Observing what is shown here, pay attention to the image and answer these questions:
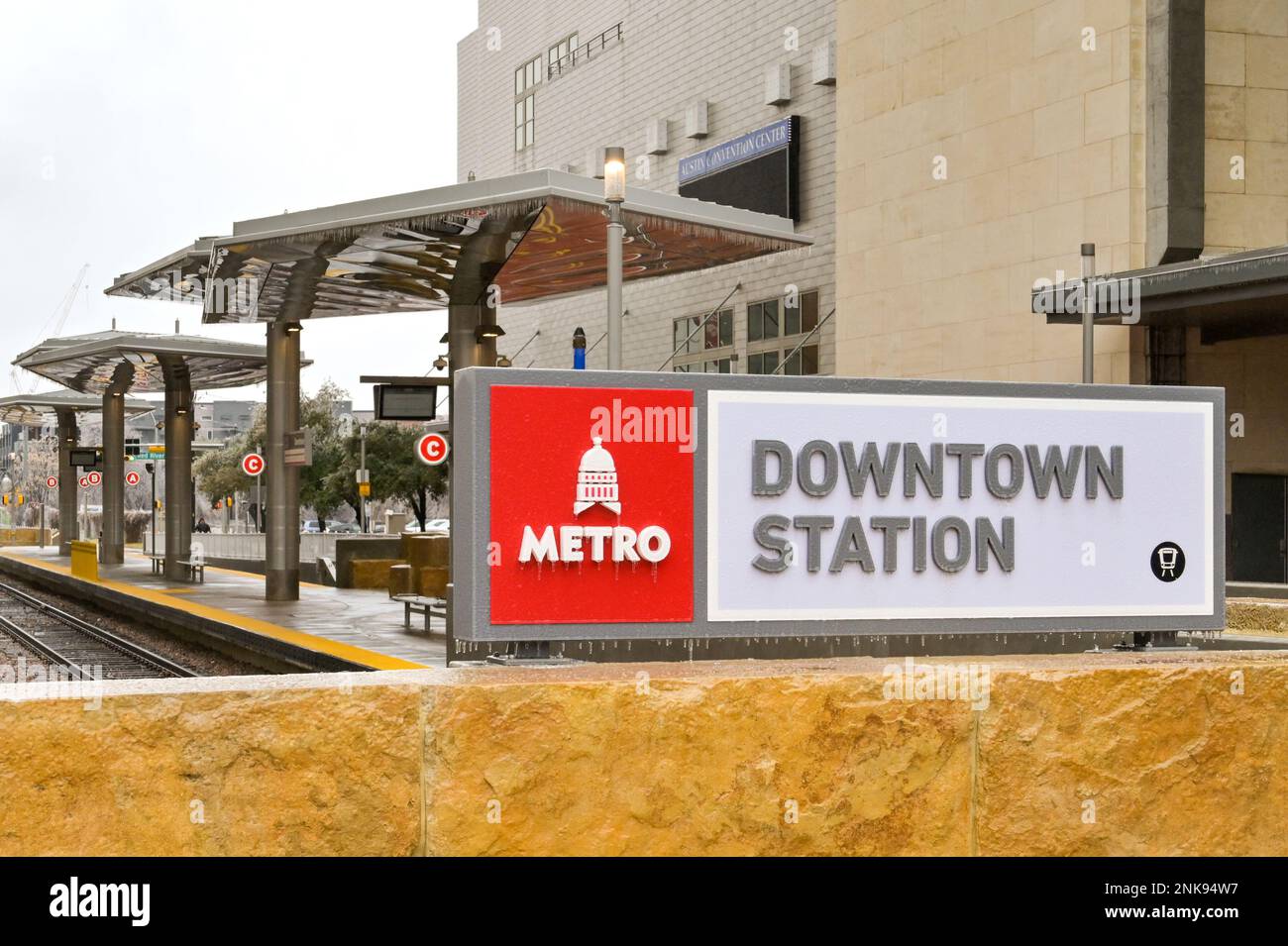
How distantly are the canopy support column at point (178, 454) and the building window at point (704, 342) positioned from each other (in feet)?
44.9

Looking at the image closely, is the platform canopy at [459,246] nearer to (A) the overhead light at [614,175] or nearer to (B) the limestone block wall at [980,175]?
(A) the overhead light at [614,175]

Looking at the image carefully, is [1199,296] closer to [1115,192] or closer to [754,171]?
[1115,192]

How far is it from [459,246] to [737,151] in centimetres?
2083

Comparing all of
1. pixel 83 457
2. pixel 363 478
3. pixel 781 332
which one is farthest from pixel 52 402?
pixel 781 332

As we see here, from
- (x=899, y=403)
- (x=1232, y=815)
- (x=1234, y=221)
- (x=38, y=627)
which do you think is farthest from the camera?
(x=38, y=627)

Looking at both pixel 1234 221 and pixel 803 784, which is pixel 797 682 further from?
pixel 1234 221

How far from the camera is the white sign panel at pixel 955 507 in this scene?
494cm

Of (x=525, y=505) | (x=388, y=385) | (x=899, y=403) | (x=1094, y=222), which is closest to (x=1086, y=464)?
(x=899, y=403)

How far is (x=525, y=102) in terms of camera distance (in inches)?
2137

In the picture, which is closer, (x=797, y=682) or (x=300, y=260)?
(x=797, y=682)

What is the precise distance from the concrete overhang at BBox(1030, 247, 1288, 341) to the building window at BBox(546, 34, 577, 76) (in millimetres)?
29897

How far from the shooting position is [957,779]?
434 cm

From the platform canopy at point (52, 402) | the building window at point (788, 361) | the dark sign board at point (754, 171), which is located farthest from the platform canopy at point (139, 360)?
the dark sign board at point (754, 171)
